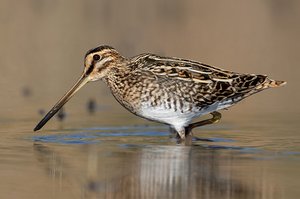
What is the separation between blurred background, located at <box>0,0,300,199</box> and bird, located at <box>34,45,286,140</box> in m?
0.35

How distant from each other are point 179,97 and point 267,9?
37.5 ft

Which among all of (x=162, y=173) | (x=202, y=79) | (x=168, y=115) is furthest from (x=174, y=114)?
(x=162, y=173)

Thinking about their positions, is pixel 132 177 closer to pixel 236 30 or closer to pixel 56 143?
pixel 56 143

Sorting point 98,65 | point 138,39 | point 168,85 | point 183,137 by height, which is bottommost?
point 183,137

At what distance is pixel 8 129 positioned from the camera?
11.4 meters

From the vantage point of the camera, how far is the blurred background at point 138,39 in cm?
1484

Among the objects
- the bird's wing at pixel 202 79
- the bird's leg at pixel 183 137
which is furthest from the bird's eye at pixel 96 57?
the bird's leg at pixel 183 137

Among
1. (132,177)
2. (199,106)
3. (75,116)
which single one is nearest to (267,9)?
(75,116)

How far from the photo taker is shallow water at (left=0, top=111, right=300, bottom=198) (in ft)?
26.1

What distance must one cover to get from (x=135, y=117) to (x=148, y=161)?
3.68m

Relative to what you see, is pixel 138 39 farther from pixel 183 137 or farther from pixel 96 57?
pixel 183 137

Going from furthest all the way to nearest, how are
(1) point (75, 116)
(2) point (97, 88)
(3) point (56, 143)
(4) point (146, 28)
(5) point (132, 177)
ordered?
(4) point (146, 28) < (2) point (97, 88) < (1) point (75, 116) < (3) point (56, 143) < (5) point (132, 177)

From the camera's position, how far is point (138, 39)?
19.2m

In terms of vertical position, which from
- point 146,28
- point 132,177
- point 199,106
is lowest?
point 132,177
